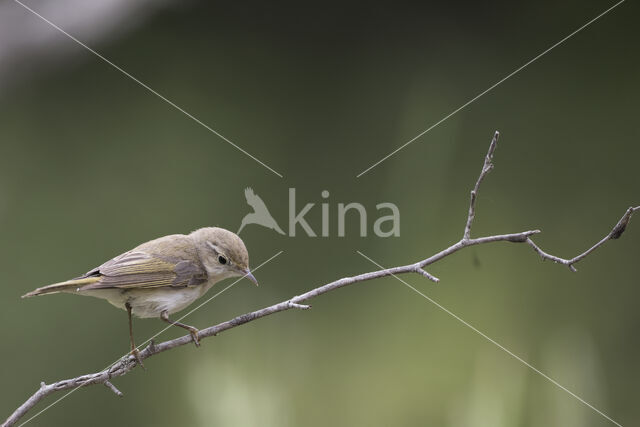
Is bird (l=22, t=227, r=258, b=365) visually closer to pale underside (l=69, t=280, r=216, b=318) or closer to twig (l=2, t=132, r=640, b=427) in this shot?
pale underside (l=69, t=280, r=216, b=318)

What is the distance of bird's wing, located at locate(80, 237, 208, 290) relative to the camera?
6.69 ft

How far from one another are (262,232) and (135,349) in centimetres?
182

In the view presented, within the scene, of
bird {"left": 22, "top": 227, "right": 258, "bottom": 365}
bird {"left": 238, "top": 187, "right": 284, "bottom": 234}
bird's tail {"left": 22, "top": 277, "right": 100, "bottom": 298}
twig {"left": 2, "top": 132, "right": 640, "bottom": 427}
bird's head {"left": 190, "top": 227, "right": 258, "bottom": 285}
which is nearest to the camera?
twig {"left": 2, "top": 132, "right": 640, "bottom": 427}

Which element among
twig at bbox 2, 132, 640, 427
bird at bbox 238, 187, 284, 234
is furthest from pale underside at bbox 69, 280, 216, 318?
bird at bbox 238, 187, 284, 234

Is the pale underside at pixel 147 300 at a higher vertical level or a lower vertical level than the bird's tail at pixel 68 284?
lower

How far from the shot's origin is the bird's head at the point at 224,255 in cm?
227

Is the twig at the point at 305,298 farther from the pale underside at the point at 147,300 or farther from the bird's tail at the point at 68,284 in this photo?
the pale underside at the point at 147,300

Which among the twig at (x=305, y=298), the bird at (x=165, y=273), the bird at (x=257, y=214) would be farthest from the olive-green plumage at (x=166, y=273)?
the bird at (x=257, y=214)

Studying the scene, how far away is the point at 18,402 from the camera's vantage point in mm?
3406

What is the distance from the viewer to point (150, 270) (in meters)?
2.14

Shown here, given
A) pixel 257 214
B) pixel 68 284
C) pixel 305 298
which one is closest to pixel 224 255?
pixel 68 284

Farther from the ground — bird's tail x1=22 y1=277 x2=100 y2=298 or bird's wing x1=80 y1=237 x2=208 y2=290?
bird's wing x1=80 y1=237 x2=208 y2=290

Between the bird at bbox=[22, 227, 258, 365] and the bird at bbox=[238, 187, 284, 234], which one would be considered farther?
the bird at bbox=[238, 187, 284, 234]

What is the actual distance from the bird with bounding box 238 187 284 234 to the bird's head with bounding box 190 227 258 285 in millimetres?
465
